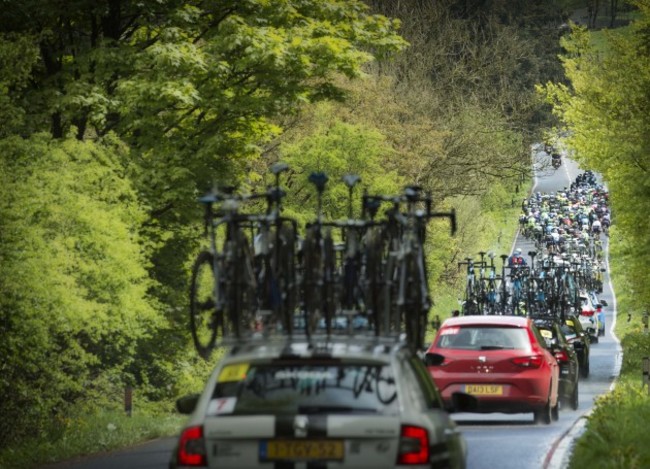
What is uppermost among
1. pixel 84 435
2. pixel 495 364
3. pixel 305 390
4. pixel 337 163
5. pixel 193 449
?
pixel 337 163

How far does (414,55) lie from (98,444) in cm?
4815

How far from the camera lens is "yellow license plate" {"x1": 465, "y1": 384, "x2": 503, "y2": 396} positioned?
74.4 ft

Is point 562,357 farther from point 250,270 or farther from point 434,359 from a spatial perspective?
point 250,270

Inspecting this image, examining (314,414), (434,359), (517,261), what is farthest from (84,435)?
(517,261)

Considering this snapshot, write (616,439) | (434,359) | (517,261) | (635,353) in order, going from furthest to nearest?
(517,261) < (635,353) < (434,359) < (616,439)

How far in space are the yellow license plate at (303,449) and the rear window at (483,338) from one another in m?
12.9

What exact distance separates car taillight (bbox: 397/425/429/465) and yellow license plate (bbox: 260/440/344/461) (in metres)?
0.35

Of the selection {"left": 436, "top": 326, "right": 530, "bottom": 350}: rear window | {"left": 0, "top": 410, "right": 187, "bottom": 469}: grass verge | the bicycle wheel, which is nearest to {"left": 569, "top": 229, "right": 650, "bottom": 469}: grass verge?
{"left": 436, "top": 326, "right": 530, "bottom": 350}: rear window

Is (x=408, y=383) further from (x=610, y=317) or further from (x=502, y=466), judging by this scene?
(x=610, y=317)

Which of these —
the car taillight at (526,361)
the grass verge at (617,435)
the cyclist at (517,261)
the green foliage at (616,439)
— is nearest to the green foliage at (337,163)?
the cyclist at (517,261)

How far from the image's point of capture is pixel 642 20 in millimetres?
45219

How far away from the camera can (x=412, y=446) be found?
10.1 meters

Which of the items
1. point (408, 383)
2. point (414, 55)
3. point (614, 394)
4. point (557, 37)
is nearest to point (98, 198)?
point (614, 394)

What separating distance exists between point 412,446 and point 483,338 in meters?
13.1
